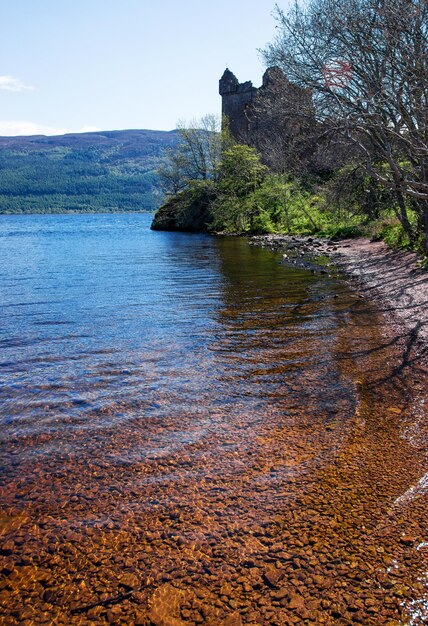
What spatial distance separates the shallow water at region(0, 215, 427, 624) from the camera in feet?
11.4

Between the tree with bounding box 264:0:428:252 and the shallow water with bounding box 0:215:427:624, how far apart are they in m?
6.37

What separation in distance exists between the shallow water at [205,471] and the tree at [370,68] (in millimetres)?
6371

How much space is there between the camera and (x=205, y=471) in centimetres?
502

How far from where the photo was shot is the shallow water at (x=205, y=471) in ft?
11.4

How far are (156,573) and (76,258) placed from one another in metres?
26.6

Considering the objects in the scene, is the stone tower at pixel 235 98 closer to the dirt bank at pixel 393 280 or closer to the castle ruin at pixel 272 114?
the castle ruin at pixel 272 114

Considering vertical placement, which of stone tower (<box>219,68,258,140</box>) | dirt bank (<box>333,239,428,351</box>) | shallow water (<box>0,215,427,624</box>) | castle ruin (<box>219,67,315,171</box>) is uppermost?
stone tower (<box>219,68,258,140</box>)

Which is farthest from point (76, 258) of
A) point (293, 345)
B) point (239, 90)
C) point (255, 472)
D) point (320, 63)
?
point (239, 90)

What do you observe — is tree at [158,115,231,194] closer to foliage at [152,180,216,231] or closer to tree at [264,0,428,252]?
foliage at [152,180,216,231]

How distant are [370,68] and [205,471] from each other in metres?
13.9

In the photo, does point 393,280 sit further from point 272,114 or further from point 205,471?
point 205,471

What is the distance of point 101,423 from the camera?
242 inches

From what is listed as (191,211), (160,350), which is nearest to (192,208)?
(191,211)

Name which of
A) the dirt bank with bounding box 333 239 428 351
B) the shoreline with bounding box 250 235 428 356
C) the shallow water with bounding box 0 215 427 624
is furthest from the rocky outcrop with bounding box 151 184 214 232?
the shallow water with bounding box 0 215 427 624
